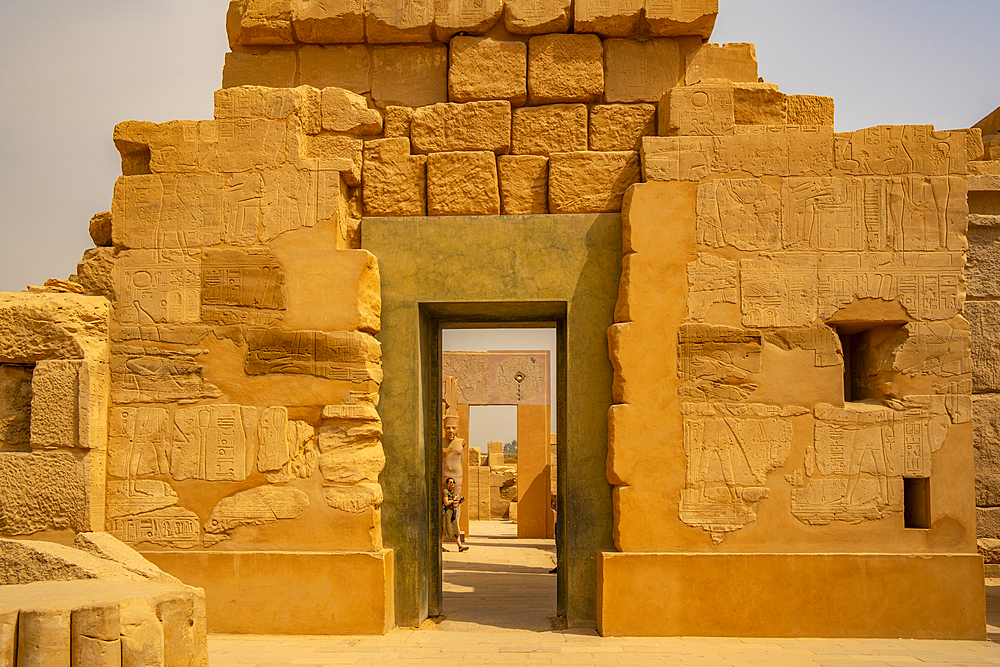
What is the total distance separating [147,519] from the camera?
551 cm

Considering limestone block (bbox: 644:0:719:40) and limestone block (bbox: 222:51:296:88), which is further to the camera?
limestone block (bbox: 222:51:296:88)

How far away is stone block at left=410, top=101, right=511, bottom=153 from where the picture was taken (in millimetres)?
6094

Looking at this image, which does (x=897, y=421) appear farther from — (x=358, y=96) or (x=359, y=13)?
(x=359, y=13)

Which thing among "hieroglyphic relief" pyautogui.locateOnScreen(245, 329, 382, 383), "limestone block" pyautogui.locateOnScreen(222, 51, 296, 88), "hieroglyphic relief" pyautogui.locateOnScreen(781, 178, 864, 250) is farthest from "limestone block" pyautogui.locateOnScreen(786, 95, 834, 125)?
"limestone block" pyautogui.locateOnScreen(222, 51, 296, 88)

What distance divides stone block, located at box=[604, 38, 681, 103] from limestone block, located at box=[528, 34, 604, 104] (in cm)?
9

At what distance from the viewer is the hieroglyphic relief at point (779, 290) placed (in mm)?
5531

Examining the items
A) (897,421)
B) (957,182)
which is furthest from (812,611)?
(957,182)

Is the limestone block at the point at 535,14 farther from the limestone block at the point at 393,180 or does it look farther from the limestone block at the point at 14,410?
the limestone block at the point at 14,410

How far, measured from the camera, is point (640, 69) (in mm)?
6238

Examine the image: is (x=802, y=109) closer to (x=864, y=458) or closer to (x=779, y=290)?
(x=779, y=290)

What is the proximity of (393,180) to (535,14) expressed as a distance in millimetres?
1645

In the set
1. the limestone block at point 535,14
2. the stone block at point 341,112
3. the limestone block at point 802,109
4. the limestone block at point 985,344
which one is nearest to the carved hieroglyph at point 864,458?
the limestone block at point 985,344

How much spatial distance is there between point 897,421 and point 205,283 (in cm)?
473

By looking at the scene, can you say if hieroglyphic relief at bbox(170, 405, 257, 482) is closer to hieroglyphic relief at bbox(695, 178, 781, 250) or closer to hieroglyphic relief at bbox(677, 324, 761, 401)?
hieroglyphic relief at bbox(677, 324, 761, 401)
